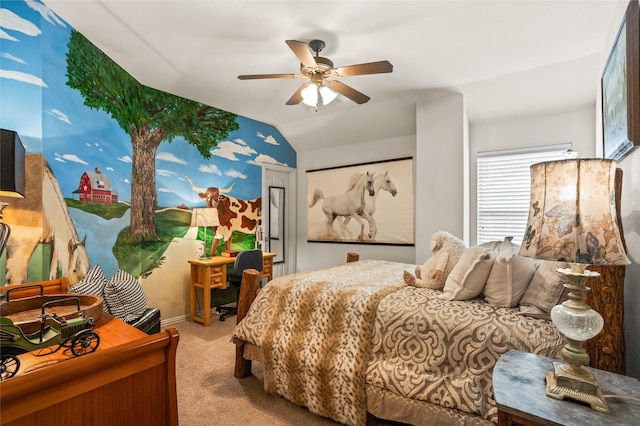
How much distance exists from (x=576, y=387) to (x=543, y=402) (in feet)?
0.47

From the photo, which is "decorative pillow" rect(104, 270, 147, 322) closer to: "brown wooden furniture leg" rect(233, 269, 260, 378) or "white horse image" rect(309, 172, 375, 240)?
"brown wooden furniture leg" rect(233, 269, 260, 378)

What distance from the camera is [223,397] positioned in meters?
2.22

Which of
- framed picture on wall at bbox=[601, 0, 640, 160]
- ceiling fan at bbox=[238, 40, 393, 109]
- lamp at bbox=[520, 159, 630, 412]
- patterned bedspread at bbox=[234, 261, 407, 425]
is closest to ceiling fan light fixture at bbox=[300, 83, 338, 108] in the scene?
ceiling fan at bbox=[238, 40, 393, 109]

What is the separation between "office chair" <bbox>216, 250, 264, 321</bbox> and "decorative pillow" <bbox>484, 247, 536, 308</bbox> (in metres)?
2.63

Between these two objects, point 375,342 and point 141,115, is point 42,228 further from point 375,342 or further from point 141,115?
point 375,342

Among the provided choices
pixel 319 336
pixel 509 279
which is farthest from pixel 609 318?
pixel 319 336

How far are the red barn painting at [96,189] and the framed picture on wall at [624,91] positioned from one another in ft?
11.6

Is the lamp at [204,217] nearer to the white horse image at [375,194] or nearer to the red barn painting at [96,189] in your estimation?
the red barn painting at [96,189]

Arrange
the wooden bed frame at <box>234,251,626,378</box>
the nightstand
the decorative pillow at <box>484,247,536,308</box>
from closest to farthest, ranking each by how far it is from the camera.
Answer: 1. the nightstand
2. the wooden bed frame at <box>234,251,626,378</box>
3. the decorative pillow at <box>484,247,536,308</box>

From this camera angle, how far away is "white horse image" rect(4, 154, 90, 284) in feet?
6.36

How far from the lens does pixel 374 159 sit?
4590 millimetres

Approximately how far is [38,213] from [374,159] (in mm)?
3755

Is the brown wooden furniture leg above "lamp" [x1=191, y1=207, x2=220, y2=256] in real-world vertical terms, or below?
below

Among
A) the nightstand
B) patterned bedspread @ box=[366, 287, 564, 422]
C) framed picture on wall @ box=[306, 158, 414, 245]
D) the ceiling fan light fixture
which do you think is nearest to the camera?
the nightstand
